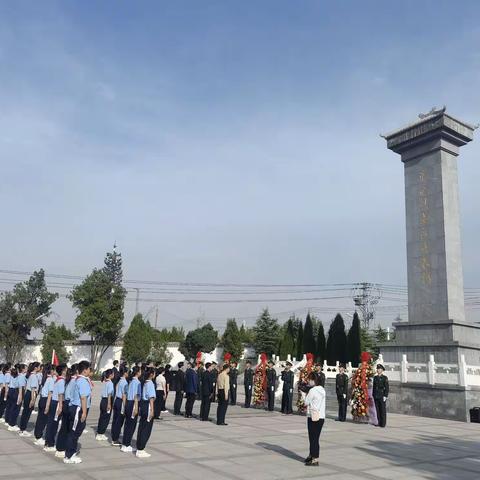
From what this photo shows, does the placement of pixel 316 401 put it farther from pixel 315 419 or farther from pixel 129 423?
pixel 129 423

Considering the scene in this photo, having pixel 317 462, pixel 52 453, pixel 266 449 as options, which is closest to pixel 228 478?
pixel 317 462

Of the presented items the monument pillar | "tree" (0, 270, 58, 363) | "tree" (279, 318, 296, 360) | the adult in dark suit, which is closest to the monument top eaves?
the monument pillar

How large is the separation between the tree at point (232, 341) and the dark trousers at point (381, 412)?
2741 centimetres

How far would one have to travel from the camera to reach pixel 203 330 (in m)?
42.1

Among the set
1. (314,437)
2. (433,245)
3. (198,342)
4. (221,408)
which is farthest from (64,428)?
(198,342)

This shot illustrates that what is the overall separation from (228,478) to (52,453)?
3367mm

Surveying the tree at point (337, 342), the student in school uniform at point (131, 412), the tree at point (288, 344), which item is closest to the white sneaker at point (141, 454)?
the student in school uniform at point (131, 412)

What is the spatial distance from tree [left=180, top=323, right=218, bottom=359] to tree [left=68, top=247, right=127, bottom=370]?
5.88 metres

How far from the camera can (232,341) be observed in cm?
4138

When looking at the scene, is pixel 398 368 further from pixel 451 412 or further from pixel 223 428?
pixel 223 428

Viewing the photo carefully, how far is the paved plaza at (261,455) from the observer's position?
7434 mm

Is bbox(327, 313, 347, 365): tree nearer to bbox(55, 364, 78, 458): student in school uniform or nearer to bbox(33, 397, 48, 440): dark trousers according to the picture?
bbox(33, 397, 48, 440): dark trousers

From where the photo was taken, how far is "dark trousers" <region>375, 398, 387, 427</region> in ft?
45.3

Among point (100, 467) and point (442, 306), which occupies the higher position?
point (442, 306)
